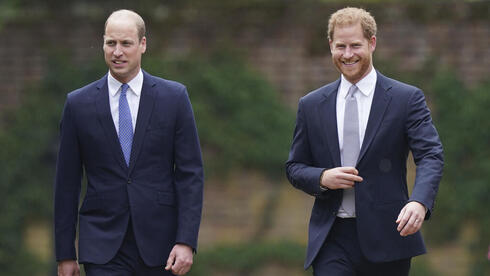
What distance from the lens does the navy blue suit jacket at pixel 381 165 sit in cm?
470

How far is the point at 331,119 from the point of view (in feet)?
16.0

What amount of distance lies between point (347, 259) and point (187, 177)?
3.11ft

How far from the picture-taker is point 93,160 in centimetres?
495

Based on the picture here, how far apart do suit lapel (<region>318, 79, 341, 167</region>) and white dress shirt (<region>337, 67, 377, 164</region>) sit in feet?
0.08

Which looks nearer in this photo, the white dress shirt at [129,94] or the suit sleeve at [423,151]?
the suit sleeve at [423,151]

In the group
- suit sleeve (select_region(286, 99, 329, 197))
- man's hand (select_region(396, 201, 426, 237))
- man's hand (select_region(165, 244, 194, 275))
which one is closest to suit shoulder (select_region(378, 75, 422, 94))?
suit sleeve (select_region(286, 99, 329, 197))

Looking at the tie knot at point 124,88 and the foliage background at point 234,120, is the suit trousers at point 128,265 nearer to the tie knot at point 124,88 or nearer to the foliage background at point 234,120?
the tie knot at point 124,88

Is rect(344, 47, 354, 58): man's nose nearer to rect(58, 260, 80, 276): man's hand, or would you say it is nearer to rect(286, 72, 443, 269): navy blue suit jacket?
rect(286, 72, 443, 269): navy blue suit jacket

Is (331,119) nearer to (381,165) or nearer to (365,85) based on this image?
(365,85)

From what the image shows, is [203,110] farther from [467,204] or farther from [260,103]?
[467,204]

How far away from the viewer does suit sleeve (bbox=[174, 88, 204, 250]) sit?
488 cm

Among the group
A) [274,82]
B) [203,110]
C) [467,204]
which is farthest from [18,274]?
[467,204]

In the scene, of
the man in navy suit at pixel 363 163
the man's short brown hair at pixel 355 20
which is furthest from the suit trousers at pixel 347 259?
the man's short brown hair at pixel 355 20

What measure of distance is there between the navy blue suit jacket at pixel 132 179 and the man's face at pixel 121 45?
0.59ft
